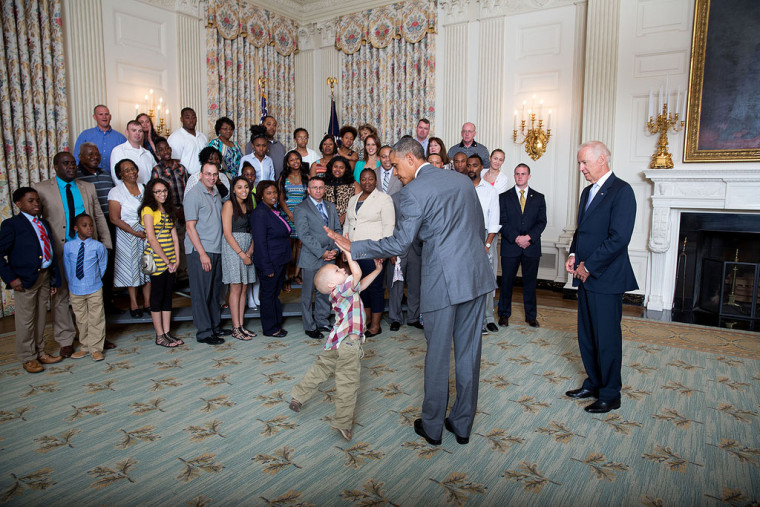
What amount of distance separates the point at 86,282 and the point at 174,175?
1.94 meters

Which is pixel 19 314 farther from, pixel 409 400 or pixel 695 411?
pixel 695 411

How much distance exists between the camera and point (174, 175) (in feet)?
18.8

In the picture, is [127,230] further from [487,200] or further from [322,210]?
[487,200]

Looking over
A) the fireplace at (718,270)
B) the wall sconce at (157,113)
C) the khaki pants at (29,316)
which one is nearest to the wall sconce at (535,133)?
the fireplace at (718,270)

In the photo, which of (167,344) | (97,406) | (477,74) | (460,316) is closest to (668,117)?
(477,74)

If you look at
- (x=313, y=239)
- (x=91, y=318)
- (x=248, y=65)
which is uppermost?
(x=248, y=65)

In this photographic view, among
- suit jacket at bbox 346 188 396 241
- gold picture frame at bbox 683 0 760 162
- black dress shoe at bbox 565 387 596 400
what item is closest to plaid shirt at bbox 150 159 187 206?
suit jacket at bbox 346 188 396 241

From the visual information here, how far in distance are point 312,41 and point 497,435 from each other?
830cm

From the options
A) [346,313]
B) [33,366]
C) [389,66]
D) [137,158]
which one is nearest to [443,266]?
[346,313]

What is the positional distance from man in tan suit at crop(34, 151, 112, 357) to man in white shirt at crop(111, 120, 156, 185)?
100 centimetres

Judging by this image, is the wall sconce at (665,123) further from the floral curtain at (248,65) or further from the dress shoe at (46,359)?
the dress shoe at (46,359)

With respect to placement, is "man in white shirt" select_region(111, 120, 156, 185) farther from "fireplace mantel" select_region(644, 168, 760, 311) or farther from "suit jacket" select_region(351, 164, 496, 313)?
"fireplace mantel" select_region(644, 168, 760, 311)

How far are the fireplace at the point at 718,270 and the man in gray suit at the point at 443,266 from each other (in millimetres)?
4012

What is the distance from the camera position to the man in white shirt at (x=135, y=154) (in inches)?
215
